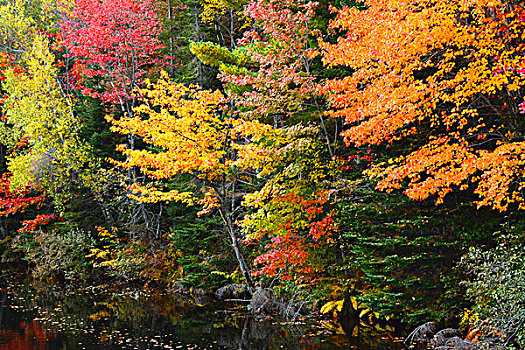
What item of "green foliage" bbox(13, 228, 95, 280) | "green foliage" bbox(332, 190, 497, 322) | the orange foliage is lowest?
"green foliage" bbox(13, 228, 95, 280)

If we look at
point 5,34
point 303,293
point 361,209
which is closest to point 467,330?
point 361,209

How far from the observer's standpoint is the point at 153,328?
11.3 m

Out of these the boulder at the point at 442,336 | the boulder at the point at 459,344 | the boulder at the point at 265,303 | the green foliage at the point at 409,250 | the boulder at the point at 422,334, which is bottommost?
the boulder at the point at 265,303

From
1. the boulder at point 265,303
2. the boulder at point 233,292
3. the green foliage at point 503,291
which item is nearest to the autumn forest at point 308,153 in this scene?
the green foliage at point 503,291

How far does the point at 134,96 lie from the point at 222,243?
7773 millimetres

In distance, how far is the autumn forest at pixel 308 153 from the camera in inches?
303

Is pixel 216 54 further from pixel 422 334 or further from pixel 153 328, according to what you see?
pixel 422 334

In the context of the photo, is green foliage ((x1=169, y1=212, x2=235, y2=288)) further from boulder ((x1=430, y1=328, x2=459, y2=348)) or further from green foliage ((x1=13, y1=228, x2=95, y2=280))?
boulder ((x1=430, y1=328, x2=459, y2=348))

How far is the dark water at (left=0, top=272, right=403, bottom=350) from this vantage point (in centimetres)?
962

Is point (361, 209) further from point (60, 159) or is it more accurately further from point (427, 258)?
point (60, 159)

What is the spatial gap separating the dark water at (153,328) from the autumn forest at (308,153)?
1.03 metres

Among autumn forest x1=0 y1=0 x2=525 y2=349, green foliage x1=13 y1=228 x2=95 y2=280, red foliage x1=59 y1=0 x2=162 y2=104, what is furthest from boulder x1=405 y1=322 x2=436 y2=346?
red foliage x1=59 y1=0 x2=162 y2=104

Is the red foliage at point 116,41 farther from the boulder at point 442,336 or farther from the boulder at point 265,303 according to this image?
the boulder at point 442,336

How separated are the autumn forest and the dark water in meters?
1.03
